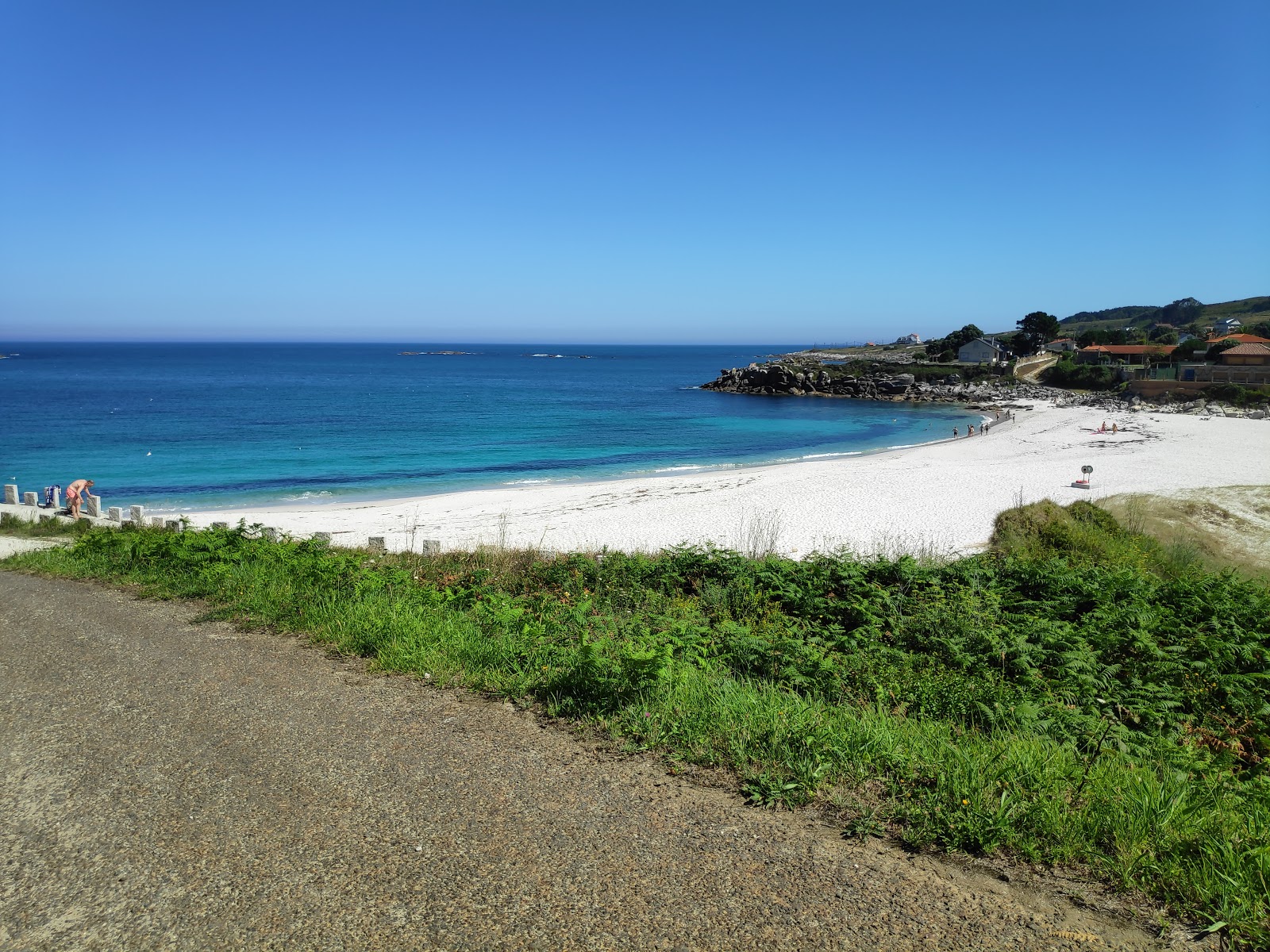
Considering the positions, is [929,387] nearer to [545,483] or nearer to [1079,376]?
[1079,376]

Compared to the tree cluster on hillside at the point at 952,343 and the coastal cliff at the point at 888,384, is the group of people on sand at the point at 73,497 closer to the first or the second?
the coastal cliff at the point at 888,384

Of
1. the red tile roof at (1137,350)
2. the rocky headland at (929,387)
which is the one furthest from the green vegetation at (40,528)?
the red tile roof at (1137,350)

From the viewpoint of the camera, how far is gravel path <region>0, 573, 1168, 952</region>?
10.4ft

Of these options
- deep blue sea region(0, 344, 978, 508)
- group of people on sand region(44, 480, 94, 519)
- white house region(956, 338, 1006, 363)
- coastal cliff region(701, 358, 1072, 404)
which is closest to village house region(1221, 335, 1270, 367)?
coastal cliff region(701, 358, 1072, 404)

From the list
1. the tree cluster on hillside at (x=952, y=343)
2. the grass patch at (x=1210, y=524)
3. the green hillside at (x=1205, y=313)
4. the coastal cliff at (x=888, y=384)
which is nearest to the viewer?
the grass patch at (x=1210, y=524)

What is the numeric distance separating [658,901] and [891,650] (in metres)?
3.57

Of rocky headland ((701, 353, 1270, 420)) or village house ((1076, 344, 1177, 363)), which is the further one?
village house ((1076, 344, 1177, 363))

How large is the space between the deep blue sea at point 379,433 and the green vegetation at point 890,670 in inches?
859

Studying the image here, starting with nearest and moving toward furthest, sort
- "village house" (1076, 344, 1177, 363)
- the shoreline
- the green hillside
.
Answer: the shoreline
"village house" (1076, 344, 1177, 363)
the green hillside

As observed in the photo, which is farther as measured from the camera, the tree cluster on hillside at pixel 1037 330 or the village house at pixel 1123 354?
the tree cluster on hillside at pixel 1037 330

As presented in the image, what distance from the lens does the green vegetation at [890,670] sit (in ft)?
12.7

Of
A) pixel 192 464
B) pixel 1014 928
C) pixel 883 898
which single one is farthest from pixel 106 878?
pixel 192 464

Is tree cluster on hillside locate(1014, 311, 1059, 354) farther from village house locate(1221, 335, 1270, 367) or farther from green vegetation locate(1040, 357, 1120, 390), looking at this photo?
village house locate(1221, 335, 1270, 367)

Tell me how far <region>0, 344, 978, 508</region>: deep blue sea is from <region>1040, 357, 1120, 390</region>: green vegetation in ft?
55.9
